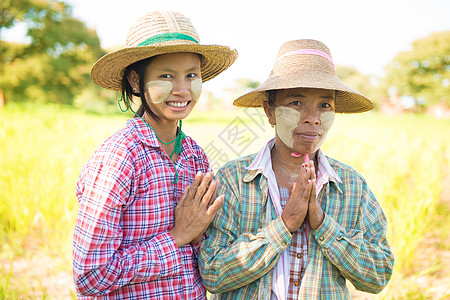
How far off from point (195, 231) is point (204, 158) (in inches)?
16.7

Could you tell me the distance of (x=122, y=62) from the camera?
158 cm

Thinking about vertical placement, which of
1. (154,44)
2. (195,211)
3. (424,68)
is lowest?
(195,211)

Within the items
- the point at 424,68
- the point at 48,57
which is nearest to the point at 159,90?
the point at 48,57

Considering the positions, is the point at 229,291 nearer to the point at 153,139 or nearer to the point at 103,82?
the point at 153,139

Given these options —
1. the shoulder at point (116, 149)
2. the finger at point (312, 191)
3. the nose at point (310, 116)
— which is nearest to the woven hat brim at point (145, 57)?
the shoulder at point (116, 149)

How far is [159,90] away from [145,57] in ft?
0.49

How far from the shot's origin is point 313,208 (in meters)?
1.53

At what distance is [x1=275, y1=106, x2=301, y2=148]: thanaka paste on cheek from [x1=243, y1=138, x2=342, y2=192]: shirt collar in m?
0.13

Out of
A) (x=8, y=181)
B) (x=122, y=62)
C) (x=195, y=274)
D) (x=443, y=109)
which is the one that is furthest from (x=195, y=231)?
(x=443, y=109)

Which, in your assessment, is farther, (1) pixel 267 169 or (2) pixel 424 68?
(2) pixel 424 68

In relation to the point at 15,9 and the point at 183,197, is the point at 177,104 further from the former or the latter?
the point at 15,9

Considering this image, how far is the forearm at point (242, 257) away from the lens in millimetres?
1513

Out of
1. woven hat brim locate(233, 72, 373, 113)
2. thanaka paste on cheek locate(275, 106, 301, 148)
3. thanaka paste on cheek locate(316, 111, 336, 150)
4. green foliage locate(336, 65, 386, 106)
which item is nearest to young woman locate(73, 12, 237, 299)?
woven hat brim locate(233, 72, 373, 113)

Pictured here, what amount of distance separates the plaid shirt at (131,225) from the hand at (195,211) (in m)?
0.04
